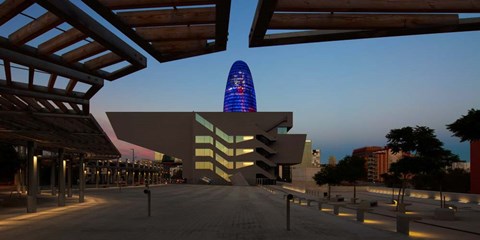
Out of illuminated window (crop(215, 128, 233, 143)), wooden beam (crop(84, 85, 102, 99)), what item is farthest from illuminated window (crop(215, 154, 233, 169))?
wooden beam (crop(84, 85, 102, 99))

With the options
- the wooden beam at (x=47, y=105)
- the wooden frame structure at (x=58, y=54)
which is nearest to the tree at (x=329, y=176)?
the wooden beam at (x=47, y=105)

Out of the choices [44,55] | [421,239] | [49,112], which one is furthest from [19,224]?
[421,239]

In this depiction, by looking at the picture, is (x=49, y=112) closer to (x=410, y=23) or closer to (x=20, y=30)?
(x=20, y=30)

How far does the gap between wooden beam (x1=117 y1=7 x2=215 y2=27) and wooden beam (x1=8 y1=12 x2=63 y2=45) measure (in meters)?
1.15

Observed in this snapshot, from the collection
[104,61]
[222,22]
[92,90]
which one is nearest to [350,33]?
[222,22]

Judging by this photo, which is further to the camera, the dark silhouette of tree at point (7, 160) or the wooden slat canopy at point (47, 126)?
the dark silhouette of tree at point (7, 160)

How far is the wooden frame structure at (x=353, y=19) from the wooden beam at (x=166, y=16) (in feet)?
2.56

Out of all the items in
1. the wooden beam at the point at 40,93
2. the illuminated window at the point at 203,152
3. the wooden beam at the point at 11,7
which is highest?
the wooden beam at the point at 11,7

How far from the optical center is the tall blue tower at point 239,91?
570 ft

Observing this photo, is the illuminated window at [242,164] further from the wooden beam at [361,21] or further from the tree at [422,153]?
the wooden beam at [361,21]

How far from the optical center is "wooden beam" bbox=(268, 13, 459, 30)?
7.08 meters

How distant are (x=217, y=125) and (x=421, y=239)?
100973 mm

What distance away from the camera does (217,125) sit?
4550 inches

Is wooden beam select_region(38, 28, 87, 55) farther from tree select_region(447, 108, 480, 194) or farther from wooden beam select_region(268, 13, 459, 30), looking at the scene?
tree select_region(447, 108, 480, 194)
